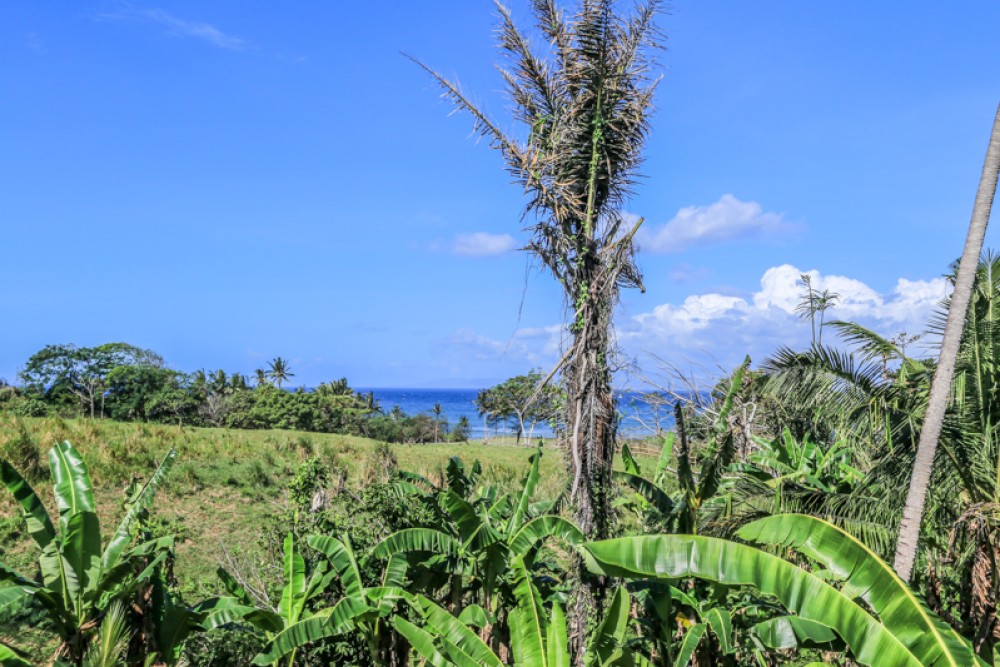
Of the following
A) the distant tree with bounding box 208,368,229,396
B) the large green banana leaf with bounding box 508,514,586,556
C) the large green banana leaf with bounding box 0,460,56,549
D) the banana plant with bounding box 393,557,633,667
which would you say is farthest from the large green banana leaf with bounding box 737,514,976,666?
the distant tree with bounding box 208,368,229,396

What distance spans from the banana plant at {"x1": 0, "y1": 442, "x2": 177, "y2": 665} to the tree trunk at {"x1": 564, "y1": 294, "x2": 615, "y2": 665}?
13.7 ft

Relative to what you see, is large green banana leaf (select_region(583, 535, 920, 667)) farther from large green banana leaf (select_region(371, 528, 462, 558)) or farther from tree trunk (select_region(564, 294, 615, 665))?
large green banana leaf (select_region(371, 528, 462, 558))

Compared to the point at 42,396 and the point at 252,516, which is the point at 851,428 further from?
the point at 42,396

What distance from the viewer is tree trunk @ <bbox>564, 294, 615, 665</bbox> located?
774cm

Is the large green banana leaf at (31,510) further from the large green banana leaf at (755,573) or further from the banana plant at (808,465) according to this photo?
the banana plant at (808,465)

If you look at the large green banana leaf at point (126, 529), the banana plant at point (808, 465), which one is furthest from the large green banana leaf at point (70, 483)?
the banana plant at point (808, 465)

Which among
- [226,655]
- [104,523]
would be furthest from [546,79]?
[104,523]

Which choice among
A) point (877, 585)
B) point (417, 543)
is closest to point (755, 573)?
point (877, 585)

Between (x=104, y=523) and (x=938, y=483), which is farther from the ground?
(x=938, y=483)

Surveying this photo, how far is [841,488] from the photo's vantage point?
420 inches

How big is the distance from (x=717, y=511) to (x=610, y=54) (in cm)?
530

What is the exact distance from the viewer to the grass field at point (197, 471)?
50.5 feet

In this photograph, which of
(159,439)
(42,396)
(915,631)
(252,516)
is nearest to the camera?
(915,631)

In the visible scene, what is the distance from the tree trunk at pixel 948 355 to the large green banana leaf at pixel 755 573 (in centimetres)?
158
